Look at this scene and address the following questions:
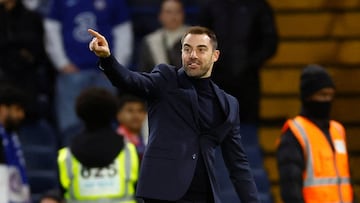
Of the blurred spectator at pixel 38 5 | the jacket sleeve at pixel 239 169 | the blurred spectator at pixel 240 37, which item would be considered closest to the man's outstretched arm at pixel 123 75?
the jacket sleeve at pixel 239 169

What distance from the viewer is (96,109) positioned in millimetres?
9156

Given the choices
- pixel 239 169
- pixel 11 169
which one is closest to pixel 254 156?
pixel 11 169

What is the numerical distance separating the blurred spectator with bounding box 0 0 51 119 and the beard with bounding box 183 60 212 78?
4577 mm

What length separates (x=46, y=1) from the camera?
13773 mm

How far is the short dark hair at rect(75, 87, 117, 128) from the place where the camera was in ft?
30.0

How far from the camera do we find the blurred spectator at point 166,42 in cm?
1217

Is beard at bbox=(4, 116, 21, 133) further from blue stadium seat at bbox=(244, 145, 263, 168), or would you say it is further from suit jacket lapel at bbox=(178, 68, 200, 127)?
blue stadium seat at bbox=(244, 145, 263, 168)

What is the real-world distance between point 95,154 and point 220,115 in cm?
123

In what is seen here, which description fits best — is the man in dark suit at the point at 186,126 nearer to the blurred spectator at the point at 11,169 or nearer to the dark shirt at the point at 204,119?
the dark shirt at the point at 204,119

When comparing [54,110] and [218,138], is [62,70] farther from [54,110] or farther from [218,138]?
[218,138]

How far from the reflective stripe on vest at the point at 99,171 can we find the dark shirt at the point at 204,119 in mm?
1185

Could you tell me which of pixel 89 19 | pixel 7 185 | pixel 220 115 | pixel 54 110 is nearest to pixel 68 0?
pixel 89 19

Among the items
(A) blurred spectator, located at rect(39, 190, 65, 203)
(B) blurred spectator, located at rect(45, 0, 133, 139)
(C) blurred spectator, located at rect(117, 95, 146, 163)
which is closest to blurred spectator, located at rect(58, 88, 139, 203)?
(A) blurred spectator, located at rect(39, 190, 65, 203)

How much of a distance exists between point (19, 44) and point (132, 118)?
5.94 ft
